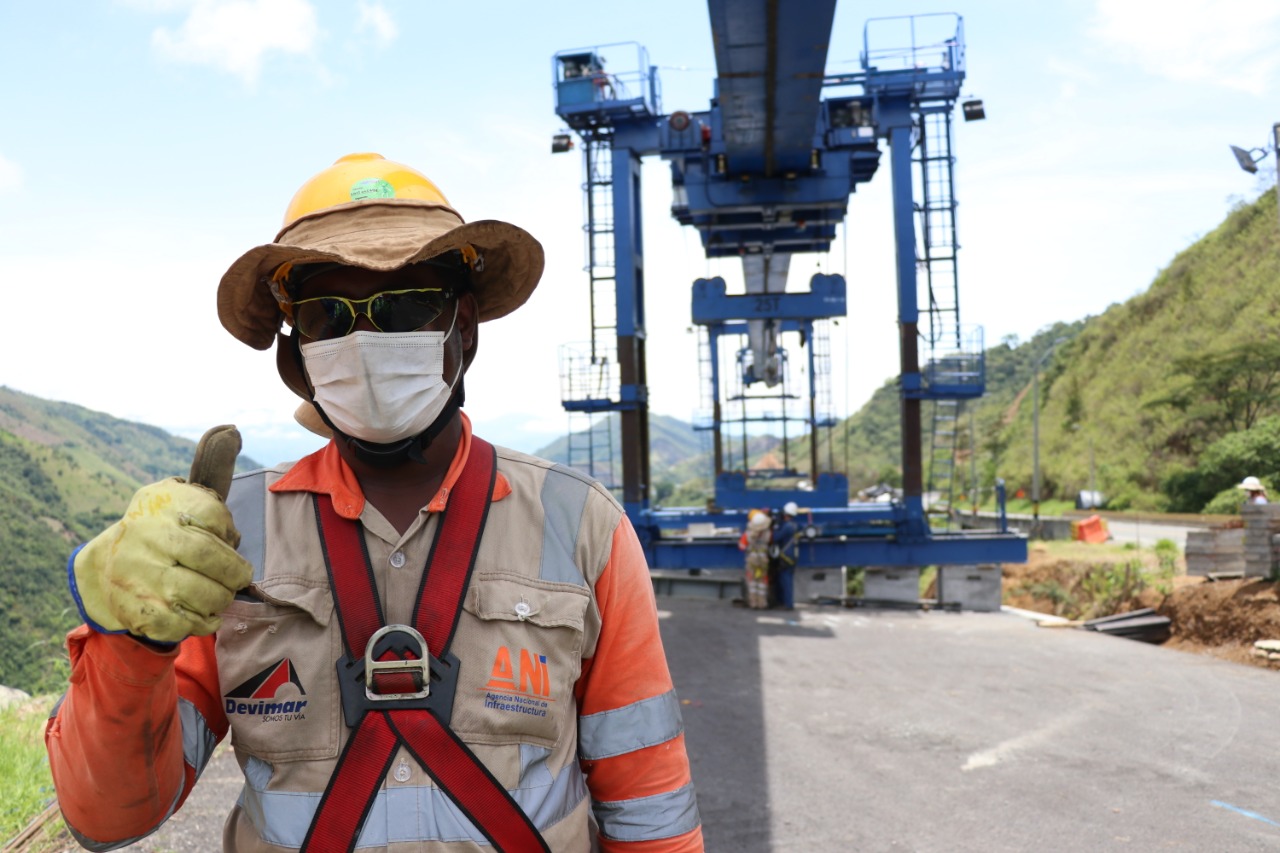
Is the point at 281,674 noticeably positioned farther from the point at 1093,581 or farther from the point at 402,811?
the point at 1093,581

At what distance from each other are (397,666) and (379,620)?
0.32 ft

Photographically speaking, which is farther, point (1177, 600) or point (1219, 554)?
point (1219, 554)

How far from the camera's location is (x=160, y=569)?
125 cm

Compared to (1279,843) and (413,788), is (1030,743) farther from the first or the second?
(413,788)

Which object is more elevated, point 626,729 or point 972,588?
point 626,729

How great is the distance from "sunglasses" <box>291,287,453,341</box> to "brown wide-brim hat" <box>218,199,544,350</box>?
0.08 meters

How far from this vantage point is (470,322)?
1809mm

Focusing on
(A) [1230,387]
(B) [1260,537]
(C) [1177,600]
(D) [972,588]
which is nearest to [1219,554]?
(C) [1177,600]

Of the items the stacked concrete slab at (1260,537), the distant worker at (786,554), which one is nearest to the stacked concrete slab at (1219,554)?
the stacked concrete slab at (1260,537)

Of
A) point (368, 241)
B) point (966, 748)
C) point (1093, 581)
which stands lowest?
point (966, 748)

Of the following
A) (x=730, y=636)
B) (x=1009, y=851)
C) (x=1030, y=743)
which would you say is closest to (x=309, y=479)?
(x=1009, y=851)

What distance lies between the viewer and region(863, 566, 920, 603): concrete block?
12.9 m

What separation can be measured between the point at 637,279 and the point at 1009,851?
1015cm

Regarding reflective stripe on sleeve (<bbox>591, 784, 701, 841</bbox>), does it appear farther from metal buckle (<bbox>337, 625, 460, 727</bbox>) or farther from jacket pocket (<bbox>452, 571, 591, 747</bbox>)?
metal buckle (<bbox>337, 625, 460, 727</bbox>)
